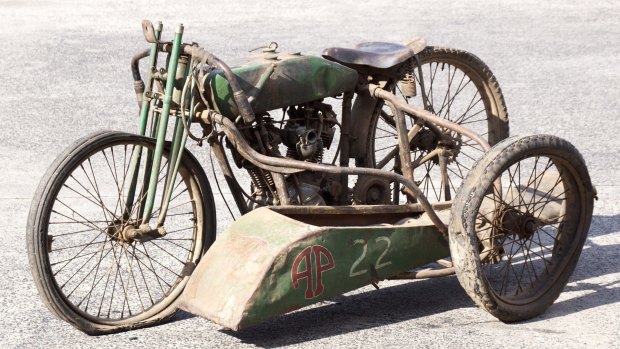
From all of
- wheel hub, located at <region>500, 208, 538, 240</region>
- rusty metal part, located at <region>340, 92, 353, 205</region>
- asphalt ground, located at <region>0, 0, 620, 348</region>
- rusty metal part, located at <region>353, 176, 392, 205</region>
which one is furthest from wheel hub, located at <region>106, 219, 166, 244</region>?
wheel hub, located at <region>500, 208, 538, 240</region>

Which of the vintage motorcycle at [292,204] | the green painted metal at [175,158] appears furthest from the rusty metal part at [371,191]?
the green painted metal at [175,158]

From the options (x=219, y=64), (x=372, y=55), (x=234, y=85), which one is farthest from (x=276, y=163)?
(x=372, y=55)

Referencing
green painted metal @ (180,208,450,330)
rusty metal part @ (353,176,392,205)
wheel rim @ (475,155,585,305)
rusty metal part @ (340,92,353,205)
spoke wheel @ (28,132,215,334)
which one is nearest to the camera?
green painted metal @ (180,208,450,330)

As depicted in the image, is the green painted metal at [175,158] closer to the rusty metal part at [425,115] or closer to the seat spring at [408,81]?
the rusty metal part at [425,115]

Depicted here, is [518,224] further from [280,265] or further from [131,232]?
[131,232]

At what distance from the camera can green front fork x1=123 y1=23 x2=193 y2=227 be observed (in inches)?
228

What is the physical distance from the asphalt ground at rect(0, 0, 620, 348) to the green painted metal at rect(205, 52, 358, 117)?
3.53 ft

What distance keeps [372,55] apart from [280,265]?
63.0 inches

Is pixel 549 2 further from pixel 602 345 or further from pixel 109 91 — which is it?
pixel 602 345

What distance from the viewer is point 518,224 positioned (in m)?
6.26

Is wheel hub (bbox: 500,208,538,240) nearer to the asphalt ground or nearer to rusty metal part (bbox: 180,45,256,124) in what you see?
the asphalt ground

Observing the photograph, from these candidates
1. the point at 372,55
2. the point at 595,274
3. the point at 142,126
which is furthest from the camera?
the point at 595,274

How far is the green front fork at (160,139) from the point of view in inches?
228

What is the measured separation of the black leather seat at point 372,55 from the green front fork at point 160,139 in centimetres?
90
